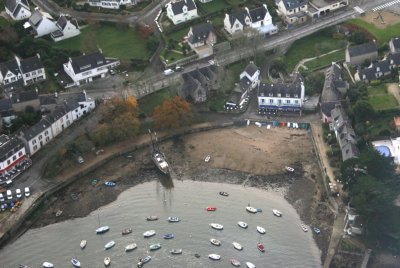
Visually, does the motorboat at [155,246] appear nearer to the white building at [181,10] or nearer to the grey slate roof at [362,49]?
the grey slate roof at [362,49]

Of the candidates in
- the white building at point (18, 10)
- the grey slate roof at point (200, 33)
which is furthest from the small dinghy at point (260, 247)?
the white building at point (18, 10)

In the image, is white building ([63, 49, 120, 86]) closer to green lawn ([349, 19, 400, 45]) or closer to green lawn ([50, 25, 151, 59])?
green lawn ([50, 25, 151, 59])

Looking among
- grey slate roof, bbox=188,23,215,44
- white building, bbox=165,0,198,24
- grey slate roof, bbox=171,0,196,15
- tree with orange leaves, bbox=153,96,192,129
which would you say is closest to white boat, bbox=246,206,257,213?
tree with orange leaves, bbox=153,96,192,129

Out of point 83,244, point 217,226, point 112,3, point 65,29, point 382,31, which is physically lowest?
point 217,226

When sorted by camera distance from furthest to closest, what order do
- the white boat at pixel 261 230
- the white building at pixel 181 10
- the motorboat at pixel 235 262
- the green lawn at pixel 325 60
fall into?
the white building at pixel 181 10 < the green lawn at pixel 325 60 < the white boat at pixel 261 230 < the motorboat at pixel 235 262

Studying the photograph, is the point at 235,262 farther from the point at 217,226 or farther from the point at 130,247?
the point at 130,247

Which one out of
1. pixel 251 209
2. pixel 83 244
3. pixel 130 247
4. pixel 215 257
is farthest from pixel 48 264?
pixel 251 209

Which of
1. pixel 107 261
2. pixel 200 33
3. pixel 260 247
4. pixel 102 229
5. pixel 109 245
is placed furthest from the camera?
pixel 200 33

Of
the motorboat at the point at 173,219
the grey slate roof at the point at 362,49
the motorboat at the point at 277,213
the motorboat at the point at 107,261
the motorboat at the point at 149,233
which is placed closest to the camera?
the motorboat at the point at 107,261
